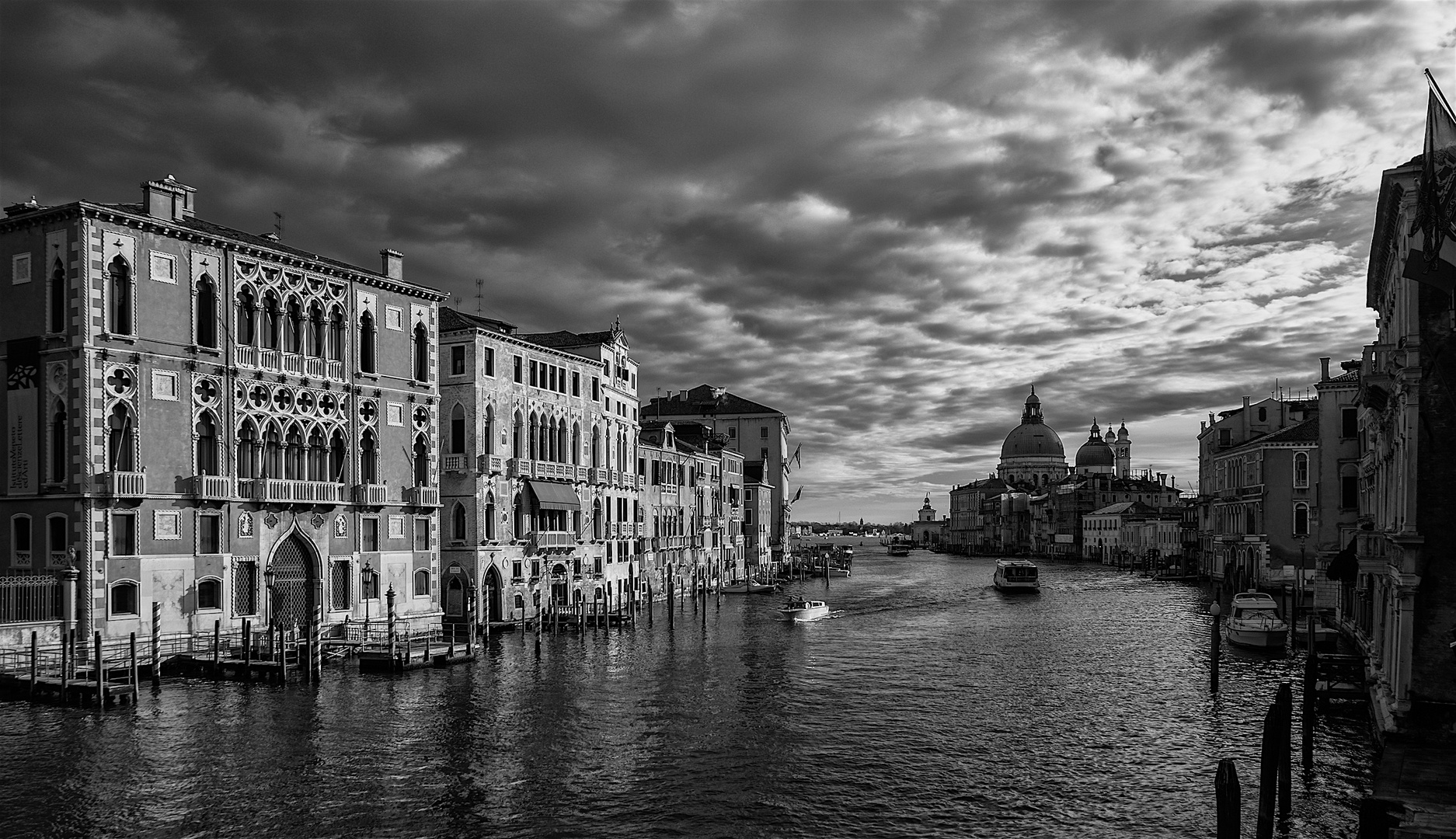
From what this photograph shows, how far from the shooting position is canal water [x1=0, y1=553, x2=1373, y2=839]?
65.5 ft

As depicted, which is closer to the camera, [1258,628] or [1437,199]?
[1437,199]

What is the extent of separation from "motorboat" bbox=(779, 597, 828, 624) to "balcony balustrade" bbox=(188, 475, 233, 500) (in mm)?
31010

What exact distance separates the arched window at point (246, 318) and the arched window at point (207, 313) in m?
0.90

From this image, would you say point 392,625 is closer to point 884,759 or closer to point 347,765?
point 347,765

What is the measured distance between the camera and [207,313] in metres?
35.8

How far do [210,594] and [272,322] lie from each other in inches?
379

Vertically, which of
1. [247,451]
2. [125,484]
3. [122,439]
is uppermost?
[122,439]

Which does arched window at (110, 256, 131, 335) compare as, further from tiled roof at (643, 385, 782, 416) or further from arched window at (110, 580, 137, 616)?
tiled roof at (643, 385, 782, 416)

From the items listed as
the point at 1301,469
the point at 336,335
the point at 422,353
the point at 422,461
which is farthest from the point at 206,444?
the point at 1301,469

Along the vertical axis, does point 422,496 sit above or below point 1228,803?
above

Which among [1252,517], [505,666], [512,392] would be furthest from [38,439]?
[1252,517]

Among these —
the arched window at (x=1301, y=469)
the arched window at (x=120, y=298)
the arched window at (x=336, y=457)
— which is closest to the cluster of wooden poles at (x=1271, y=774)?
the arched window at (x=336, y=457)

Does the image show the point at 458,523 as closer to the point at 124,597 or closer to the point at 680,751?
the point at 124,597

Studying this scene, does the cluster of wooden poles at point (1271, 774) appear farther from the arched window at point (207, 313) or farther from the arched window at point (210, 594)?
the arched window at point (207, 313)
